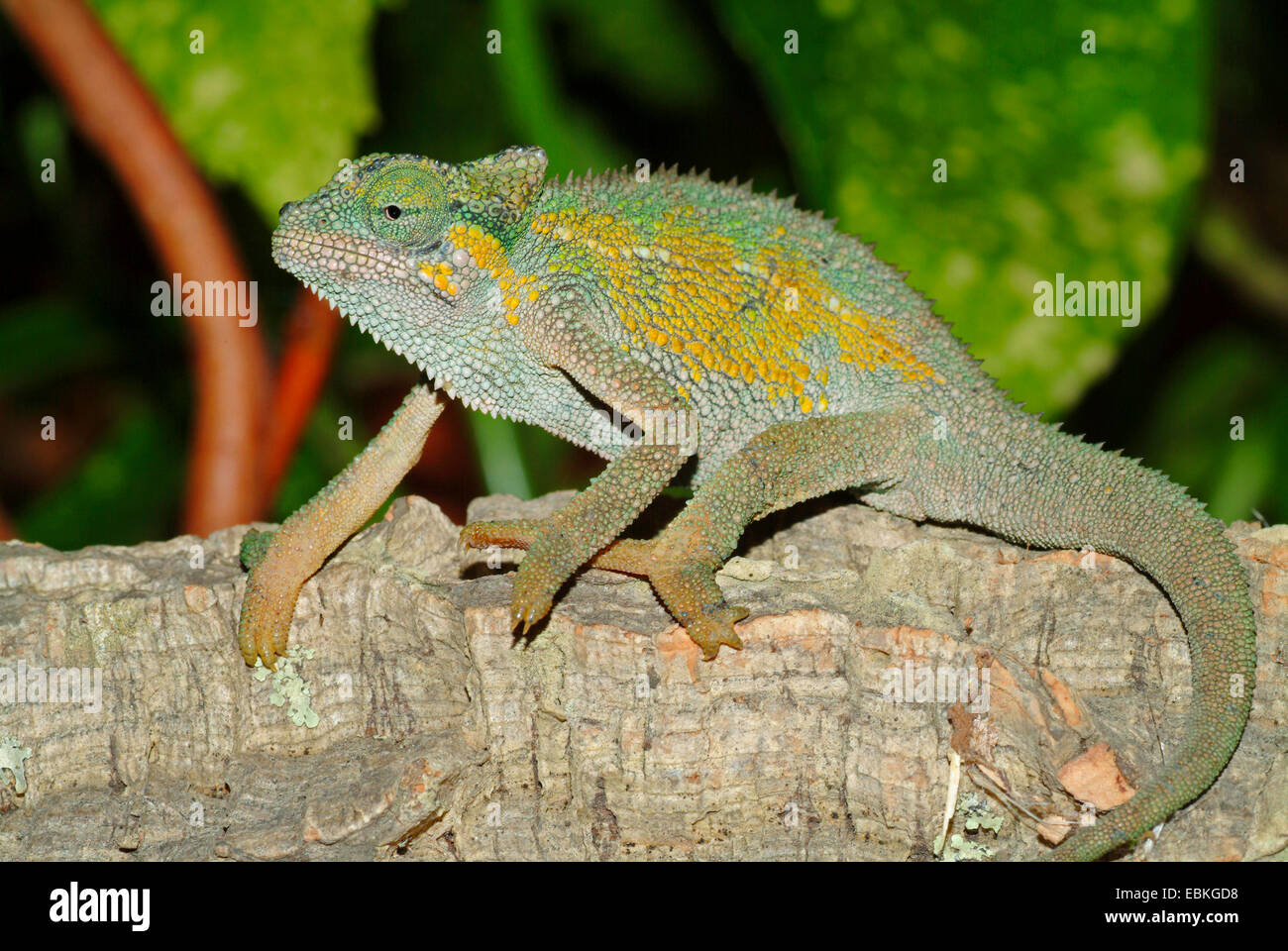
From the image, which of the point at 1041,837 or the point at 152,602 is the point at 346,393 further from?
the point at 1041,837

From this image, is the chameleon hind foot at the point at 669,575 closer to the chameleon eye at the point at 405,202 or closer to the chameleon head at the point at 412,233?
the chameleon head at the point at 412,233

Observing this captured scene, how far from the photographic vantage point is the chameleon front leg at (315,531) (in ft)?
8.02

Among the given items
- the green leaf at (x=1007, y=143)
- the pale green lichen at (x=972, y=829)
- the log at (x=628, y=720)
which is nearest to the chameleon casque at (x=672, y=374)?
the log at (x=628, y=720)

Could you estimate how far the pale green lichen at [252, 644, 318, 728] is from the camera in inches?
95.2

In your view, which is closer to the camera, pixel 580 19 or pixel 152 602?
pixel 152 602

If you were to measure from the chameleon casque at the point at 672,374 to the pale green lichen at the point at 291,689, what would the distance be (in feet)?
0.11

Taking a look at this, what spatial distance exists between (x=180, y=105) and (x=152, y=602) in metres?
1.34

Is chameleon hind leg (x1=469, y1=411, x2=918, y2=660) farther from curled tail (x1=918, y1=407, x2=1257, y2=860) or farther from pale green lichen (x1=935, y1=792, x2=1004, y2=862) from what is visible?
Result: pale green lichen (x1=935, y1=792, x2=1004, y2=862)

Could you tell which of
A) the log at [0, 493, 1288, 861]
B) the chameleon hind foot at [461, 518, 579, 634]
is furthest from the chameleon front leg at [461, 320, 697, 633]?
the log at [0, 493, 1288, 861]

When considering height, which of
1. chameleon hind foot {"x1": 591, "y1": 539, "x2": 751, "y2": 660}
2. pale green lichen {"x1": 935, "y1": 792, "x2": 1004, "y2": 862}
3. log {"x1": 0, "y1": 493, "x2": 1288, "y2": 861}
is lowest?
pale green lichen {"x1": 935, "y1": 792, "x2": 1004, "y2": 862}

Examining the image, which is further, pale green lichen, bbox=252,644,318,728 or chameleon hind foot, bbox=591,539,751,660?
pale green lichen, bbox=252,644,318,728

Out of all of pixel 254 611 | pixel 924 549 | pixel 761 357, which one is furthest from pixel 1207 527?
pixel 254 611

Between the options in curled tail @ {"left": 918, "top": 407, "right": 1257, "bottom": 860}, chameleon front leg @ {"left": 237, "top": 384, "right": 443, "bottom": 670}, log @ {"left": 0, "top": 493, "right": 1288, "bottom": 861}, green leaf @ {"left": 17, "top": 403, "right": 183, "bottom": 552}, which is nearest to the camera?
curled tail @ {"left": 918, "top": 407, "right": 1257, "bottom": 860}

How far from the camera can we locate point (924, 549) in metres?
2.52
